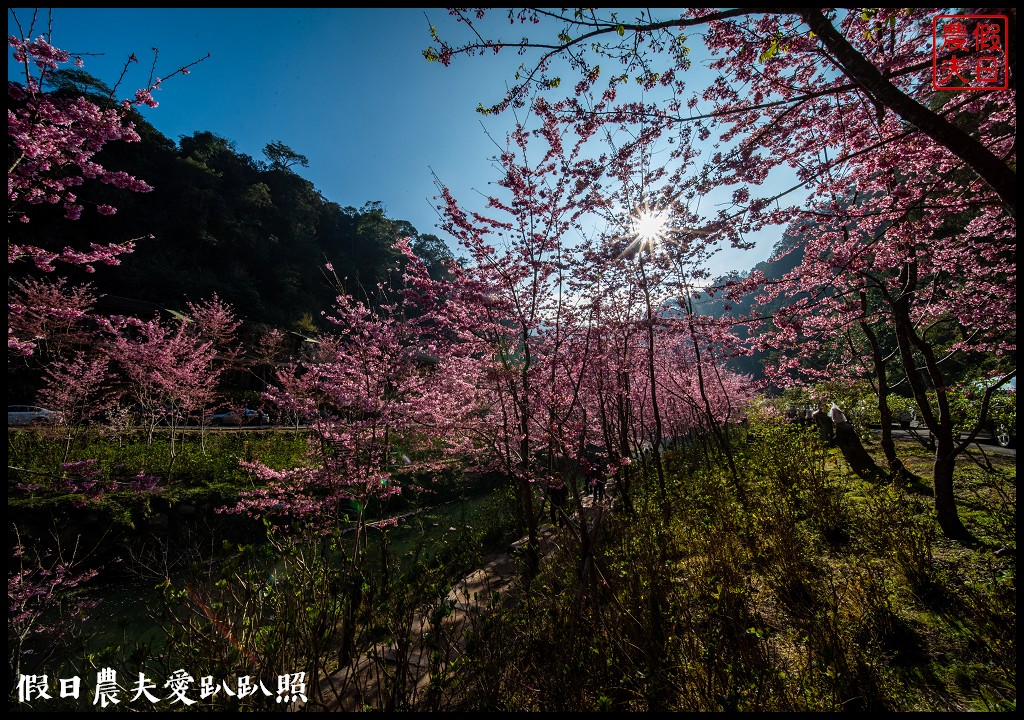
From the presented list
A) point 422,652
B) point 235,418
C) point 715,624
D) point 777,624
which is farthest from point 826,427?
point 235,418

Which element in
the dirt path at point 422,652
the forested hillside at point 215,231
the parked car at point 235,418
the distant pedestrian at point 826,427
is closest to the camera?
the dirt path at point 422,652

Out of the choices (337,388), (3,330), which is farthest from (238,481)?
(3,330)

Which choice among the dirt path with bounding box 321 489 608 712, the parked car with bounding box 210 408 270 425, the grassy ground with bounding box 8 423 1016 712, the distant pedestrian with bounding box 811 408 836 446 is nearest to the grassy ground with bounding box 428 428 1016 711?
the grassy ground with bounding box 8 423 1016 712

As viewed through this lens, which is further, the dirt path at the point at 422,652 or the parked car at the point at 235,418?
the parked car at the point at 235,418

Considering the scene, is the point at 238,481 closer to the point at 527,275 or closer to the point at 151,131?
the point at 527,275

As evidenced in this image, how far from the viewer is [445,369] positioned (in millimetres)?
7473

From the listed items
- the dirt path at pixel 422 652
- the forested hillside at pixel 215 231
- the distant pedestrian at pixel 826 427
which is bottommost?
the dirt path at pixel 422 652

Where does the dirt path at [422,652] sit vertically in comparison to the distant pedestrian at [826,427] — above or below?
below

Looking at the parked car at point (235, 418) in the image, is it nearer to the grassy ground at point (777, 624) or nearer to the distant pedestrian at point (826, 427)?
the grassy ground at point (777, 624)

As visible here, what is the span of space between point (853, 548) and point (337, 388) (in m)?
7.69

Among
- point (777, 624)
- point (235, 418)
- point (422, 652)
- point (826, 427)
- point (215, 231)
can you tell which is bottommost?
point (777, 624)

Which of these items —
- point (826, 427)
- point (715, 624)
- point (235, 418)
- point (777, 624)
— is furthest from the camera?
point (235, 418)

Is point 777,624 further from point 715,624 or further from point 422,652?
point 422,652

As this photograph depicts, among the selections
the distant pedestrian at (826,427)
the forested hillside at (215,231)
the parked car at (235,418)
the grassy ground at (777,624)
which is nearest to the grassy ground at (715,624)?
the grassy ground at (777,624)
